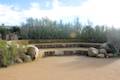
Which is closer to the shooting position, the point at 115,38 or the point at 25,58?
the point at 25,58

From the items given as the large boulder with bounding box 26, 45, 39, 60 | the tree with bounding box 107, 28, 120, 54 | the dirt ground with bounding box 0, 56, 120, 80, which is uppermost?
the tree with bounding box 107, 28, 120, 54

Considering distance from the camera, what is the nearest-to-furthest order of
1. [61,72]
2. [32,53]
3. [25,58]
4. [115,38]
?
[61,72] < [25,58] < [32,53] < [115,38]

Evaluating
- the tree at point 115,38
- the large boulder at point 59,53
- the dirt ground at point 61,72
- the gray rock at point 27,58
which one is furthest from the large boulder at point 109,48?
the gray rock at point 27,58

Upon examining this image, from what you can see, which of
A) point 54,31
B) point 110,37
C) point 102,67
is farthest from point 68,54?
point 54,31

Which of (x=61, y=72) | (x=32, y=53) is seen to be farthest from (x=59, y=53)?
(x=61, y=72)

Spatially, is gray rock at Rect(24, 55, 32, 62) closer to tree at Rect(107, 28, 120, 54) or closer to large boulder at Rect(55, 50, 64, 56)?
large boulder at Rect(55, 50, 64, 56)

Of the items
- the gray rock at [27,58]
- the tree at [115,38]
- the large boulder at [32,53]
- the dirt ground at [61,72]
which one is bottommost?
the dirt ground at [61,72]

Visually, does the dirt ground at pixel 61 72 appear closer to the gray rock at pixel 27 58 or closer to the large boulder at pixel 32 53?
the gray rock at pixel 27 58

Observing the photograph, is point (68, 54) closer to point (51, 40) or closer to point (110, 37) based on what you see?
point (110, 37)

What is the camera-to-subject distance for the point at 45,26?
1605 cm

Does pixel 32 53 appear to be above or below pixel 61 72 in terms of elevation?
above

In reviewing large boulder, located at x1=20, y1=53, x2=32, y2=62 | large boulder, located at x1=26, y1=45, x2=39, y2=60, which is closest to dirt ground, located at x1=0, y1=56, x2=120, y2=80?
large boulder, located at x1=20, y1=53, x2=32, y2=62

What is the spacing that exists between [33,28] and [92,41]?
4.16 meters

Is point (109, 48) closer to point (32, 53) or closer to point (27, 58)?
point (32, 53)
